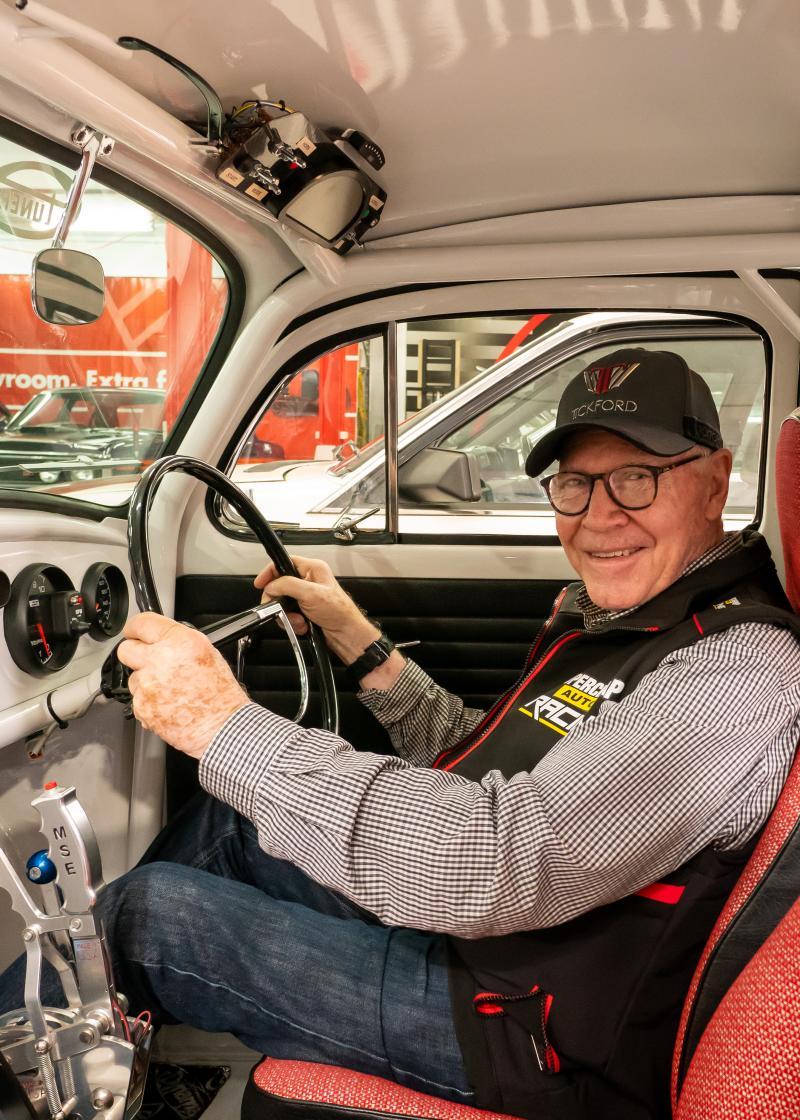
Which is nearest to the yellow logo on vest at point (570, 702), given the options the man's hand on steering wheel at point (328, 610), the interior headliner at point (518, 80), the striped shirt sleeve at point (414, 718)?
the striped shirt sleeve at point (414, 718)

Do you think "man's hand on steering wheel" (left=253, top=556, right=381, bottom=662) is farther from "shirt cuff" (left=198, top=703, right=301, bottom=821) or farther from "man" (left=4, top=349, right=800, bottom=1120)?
"shirt cuff" (left=198, top=703, right=301, bottom=821)

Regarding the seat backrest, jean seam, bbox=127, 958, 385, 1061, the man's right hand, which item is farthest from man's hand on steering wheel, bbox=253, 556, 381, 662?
the seat backrest

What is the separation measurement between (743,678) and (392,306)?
143cm

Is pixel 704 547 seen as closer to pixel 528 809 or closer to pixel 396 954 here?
pixel 528 809

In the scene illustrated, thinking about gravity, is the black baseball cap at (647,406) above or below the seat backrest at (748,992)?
above

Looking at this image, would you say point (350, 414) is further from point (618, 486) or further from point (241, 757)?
point (241, 757)

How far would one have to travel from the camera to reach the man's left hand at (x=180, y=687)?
1.15 metres

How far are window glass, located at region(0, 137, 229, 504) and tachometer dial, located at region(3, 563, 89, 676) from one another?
32 cm

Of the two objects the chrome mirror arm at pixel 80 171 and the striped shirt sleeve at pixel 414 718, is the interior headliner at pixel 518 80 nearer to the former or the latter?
the chrome mirror arm at pixel 80 171

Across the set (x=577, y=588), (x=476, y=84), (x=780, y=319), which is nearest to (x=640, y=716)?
(x=577, y=588)

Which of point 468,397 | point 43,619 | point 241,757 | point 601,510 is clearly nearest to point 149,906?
point 241,757

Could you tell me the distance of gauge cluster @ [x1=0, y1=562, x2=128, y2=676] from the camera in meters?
1.45

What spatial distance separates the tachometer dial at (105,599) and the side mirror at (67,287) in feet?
1.70

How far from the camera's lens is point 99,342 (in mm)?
1968
